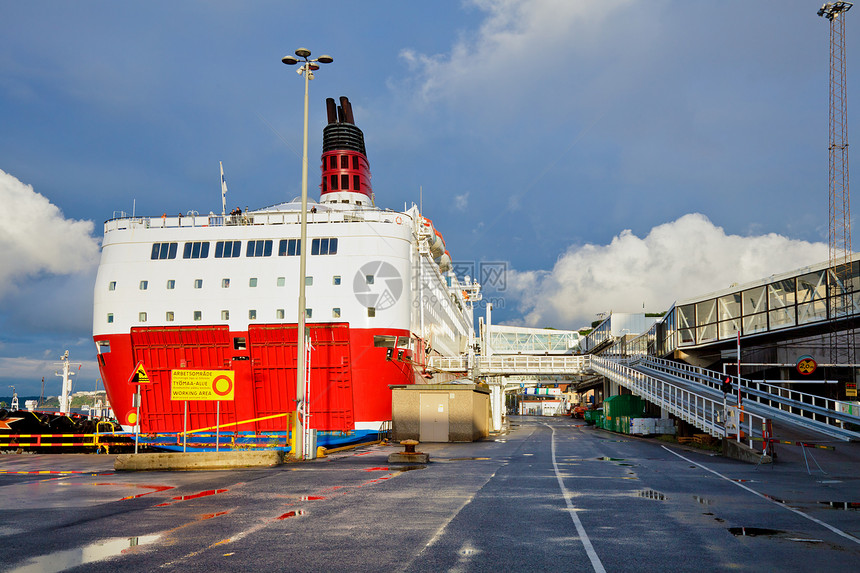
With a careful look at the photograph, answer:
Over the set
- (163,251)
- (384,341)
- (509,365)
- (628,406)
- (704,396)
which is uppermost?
(163,251)

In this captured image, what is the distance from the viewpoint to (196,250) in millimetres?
38500

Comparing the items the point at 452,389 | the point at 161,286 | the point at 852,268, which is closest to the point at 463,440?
the point at 452,389

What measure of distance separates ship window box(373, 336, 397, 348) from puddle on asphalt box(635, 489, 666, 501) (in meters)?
23.5

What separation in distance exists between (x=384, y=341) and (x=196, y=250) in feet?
39.1

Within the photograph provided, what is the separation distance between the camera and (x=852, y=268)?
113ft

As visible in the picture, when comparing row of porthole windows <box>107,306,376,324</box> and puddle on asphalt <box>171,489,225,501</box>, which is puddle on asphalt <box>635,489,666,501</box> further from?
row of porthole windows <box>107,306,376,324</box>

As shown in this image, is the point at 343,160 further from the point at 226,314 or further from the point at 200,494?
the point at 200,494

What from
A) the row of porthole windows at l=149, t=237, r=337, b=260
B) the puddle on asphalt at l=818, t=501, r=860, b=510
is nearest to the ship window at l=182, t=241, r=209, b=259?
the row of porthole windows at l=149, t=237, r=337, b=260

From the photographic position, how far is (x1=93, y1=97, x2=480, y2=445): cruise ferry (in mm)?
35688

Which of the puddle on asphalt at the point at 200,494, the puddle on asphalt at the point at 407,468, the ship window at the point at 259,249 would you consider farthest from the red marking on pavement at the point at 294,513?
the ship window at the point at 259,249

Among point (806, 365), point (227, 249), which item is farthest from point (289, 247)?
point (806, 365)

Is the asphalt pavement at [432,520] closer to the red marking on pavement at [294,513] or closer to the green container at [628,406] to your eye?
the red marking on pavement at [294,513]

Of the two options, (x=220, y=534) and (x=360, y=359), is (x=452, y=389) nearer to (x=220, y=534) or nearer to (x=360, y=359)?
(x=360, y=359)

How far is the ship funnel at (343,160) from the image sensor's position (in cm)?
4991
